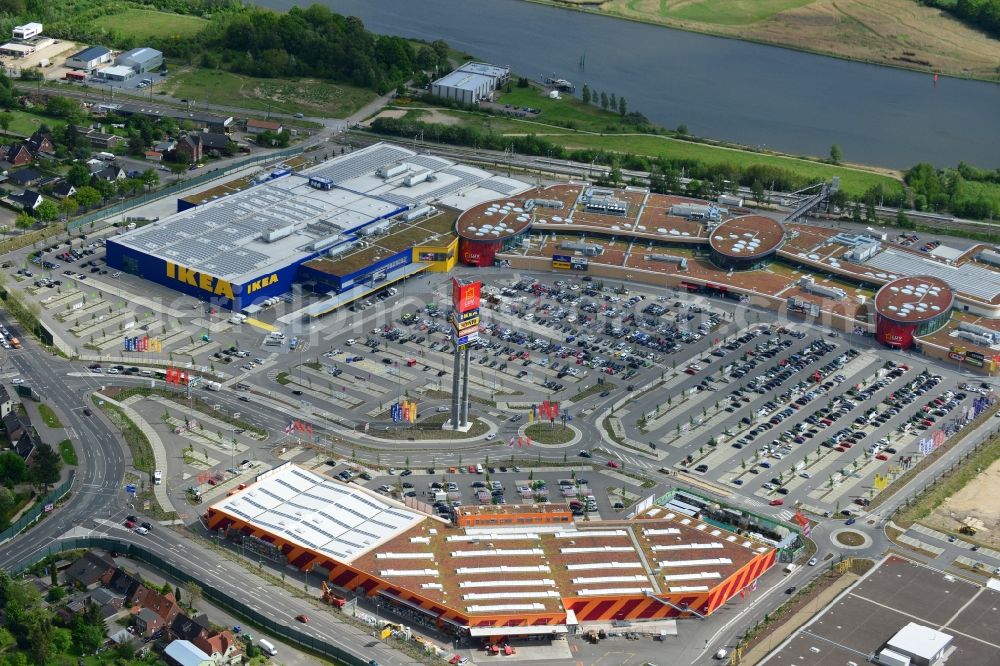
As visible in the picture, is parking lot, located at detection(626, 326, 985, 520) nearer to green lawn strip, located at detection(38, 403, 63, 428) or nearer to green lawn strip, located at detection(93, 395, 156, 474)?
green lawn strip, located at detection(93, 395, 156, 474)

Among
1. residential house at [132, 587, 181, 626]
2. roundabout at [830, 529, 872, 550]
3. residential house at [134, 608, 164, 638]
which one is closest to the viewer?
residential house at [134, 608, 164, 638]

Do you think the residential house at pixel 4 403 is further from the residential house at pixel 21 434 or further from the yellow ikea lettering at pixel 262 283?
the yellow ikea lettering at pixel 262 283

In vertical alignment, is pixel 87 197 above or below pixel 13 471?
above

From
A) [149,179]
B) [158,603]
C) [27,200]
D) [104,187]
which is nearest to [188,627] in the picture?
[158,603]

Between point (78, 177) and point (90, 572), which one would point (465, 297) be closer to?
point (90, 572)

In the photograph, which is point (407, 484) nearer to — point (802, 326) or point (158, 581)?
point (158, 581)

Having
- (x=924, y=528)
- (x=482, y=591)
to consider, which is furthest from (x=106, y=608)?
(x=924, y=528)

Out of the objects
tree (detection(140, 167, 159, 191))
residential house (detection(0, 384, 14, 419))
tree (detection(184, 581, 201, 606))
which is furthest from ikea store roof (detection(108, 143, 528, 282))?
tree (detection(184, 581, 201, 606))
